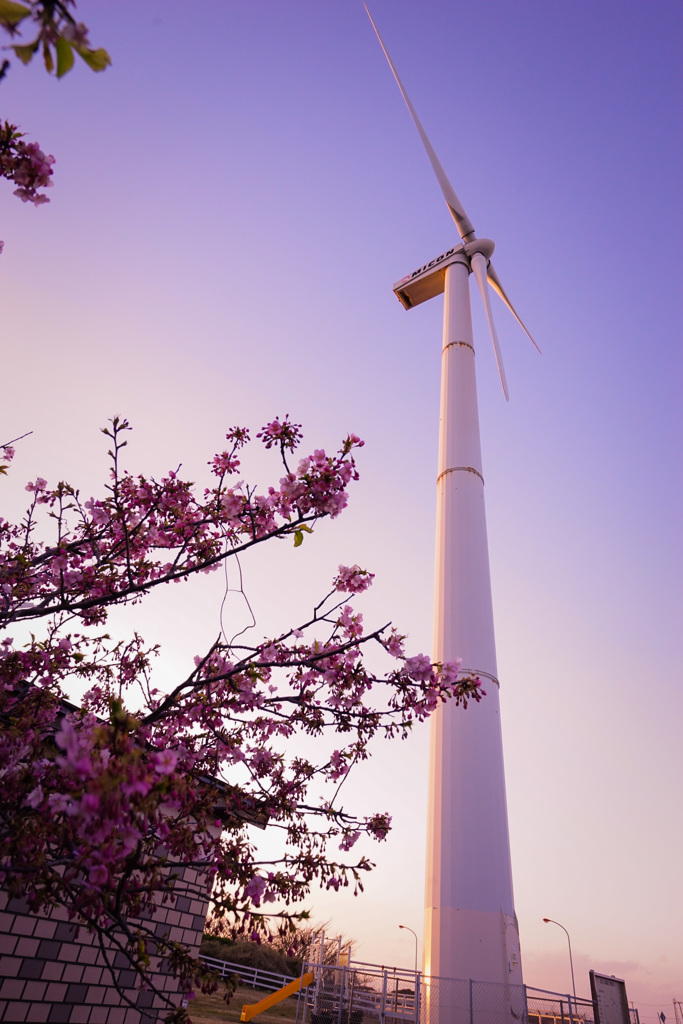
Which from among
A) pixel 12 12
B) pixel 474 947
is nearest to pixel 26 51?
pixel 12 12

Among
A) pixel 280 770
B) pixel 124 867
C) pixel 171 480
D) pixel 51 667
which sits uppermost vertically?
pixel 171 480

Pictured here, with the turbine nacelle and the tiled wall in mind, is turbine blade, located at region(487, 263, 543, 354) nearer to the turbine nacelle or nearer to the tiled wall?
the turbine nacelle

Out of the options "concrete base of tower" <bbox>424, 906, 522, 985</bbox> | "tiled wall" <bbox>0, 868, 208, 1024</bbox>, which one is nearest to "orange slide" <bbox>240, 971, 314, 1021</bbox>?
"concrete base of tower" <bbox>424, 906, 522, 985</bbox>

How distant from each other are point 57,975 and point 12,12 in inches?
384

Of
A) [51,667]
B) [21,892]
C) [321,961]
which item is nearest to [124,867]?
[21,892]

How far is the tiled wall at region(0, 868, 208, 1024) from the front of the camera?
273 inches

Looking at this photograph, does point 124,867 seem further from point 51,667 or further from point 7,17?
point 51,667

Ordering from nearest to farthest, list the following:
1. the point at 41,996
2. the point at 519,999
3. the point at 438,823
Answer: the point at 41,996 < the point at 519,999 < the point at 438,823

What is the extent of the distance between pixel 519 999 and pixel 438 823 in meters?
2.94

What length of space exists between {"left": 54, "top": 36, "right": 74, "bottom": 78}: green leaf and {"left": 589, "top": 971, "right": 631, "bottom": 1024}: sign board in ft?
60.6

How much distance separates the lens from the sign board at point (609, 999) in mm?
13414

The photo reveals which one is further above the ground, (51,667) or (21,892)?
(51,667)

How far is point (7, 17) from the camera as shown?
1822 millimetres

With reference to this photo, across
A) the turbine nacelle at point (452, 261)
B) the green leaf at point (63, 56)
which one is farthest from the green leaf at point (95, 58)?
the turbine nacelle at point (452, 261)
